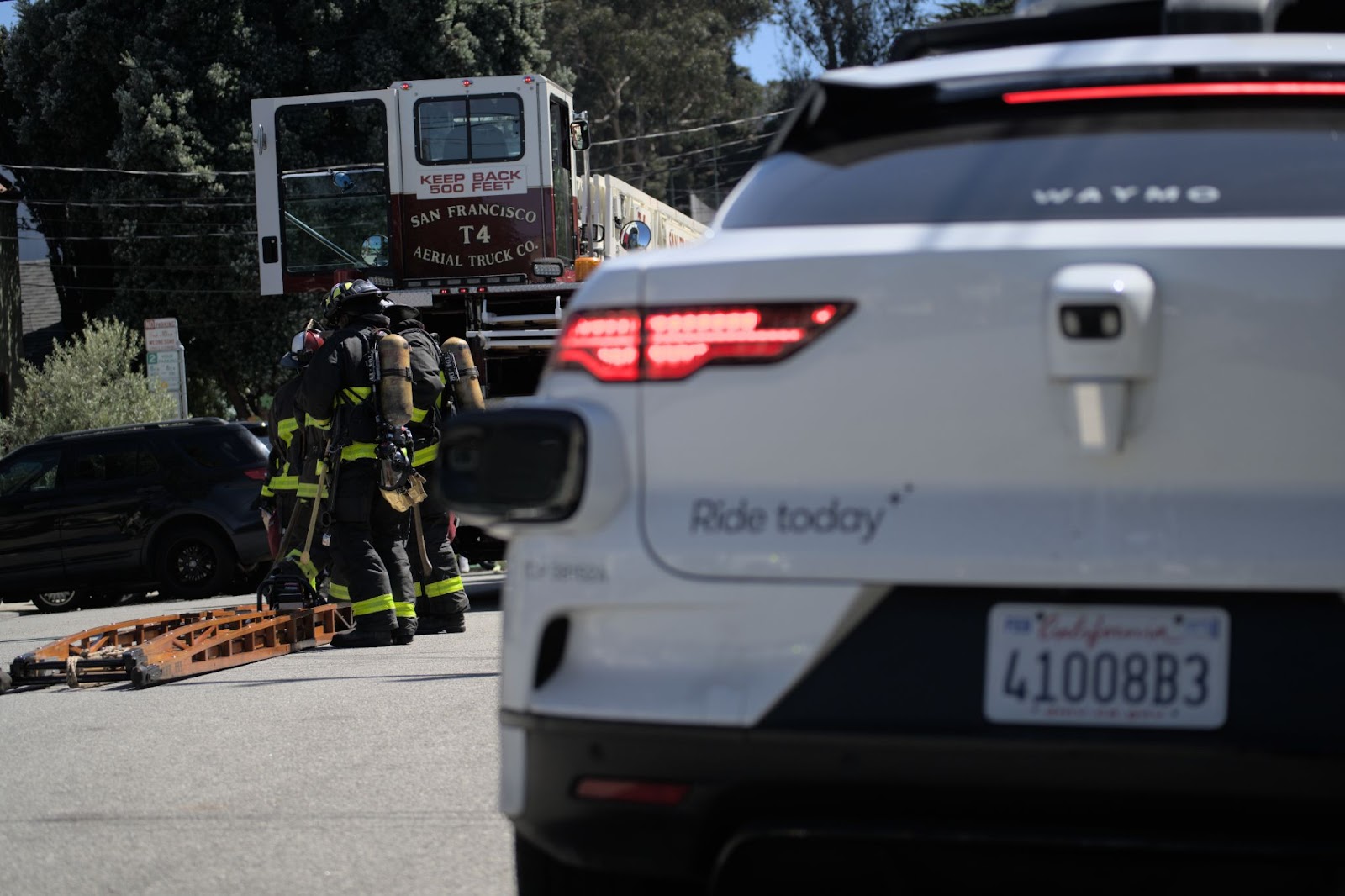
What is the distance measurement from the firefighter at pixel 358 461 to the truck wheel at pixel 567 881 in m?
5.83

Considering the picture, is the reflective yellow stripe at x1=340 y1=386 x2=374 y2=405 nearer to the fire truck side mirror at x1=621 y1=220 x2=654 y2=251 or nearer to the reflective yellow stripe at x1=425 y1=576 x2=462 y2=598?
the reflective yellow stripe at x1=425 y1=576 x2=462 y2=598

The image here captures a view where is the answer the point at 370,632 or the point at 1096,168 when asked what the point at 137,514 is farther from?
the point at 1096,168

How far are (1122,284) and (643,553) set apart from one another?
839 mm

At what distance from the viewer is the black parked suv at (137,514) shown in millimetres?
16391

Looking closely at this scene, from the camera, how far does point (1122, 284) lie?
100 inches

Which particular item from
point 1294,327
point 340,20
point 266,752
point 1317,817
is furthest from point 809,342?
point 340,20

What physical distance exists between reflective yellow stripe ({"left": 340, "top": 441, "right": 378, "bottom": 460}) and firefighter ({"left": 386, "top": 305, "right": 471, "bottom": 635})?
38cm

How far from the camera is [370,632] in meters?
9.08

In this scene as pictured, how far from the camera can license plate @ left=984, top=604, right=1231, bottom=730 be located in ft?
8.36

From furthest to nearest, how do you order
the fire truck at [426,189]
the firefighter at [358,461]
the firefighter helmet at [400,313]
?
1. the fire truck at [426,189]
2. the firefighter helmet at [400,313]
3. the firefighter at [358,461]

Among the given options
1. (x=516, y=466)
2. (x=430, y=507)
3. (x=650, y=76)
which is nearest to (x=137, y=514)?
(x=430, y=507)

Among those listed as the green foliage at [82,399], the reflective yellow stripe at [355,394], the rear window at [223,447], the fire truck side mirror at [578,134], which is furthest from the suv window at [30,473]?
the reflective yellow stripe at [355,394]

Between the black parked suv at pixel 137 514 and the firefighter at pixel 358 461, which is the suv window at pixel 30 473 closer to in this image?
the black parked suv at pixel 137 514

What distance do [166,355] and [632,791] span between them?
63.1 feet
